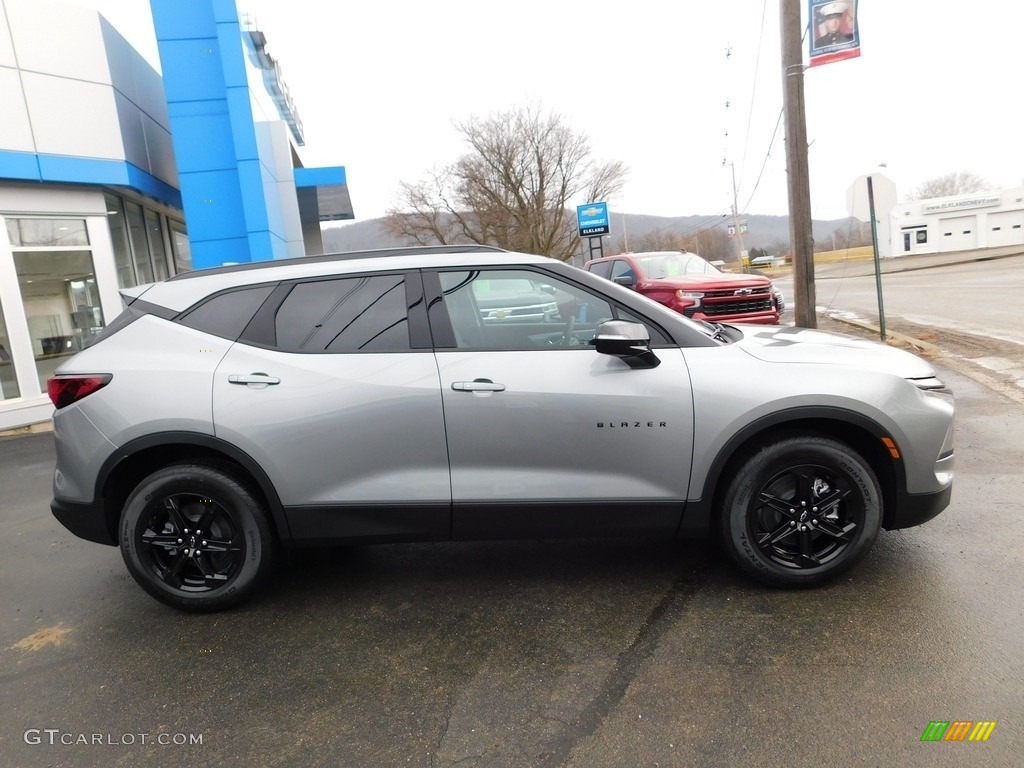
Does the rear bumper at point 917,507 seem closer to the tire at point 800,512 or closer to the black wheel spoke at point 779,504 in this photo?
the tire at point 800,512

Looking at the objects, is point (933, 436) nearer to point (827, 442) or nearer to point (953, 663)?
point (827, 442)

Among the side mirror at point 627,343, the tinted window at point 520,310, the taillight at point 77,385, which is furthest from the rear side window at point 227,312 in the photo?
the side mirror at point 627,343

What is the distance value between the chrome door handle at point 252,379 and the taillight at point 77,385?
0.62 meters

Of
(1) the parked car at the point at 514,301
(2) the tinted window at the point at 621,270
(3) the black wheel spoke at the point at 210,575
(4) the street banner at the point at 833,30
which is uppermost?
(4) the street banner at the point at 833,30

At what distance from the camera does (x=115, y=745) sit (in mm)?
2502

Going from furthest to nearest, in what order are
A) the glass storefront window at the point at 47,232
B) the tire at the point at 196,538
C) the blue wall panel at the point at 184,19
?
1. the blue wall panel at the point at 184,19
2. the glass storefront window at the point at 47,232
3. the tire at the point at 196,538

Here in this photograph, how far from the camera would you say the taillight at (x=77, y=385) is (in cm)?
329

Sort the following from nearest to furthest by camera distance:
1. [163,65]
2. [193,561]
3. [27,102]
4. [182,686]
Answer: [182,686] < [193,561] < [27,102] < [163,65]

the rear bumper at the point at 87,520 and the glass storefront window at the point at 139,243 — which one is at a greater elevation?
the glass storefront window at the point at 139,243

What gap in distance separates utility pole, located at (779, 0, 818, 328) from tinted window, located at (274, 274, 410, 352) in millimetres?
8533

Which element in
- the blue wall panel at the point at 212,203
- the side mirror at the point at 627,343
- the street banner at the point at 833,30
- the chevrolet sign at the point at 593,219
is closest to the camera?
the side mirror at the point at 627,343

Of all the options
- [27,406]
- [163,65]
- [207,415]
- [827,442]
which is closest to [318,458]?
[207,415]

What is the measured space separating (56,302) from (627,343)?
1083 centimetres

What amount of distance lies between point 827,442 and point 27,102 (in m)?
11.5
